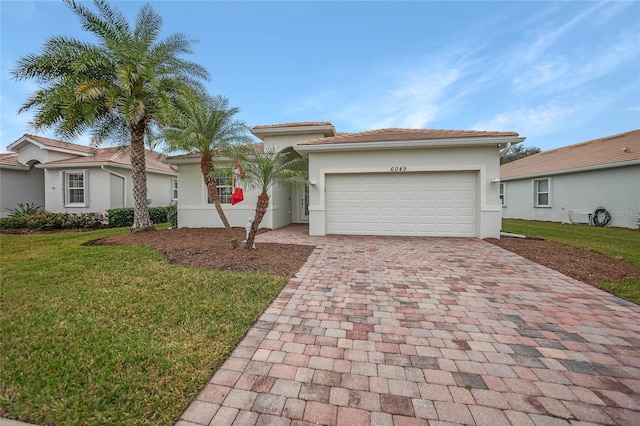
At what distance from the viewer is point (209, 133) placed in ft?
23.5

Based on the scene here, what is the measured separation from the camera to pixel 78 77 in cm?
855

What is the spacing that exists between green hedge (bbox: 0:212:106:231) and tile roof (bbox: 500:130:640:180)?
2436 centimetres

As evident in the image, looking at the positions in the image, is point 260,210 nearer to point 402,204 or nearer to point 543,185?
point 402,204

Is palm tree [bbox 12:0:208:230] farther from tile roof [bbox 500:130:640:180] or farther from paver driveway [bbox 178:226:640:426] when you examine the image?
tile roof [bbox 500:130:640:180]

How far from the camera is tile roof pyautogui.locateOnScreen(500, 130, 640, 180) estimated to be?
1260 centimetres

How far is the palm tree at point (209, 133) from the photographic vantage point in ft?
23.0

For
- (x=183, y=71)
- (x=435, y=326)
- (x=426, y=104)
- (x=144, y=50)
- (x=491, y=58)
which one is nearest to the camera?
(x=435, y=326)

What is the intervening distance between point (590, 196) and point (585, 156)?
9.72ft

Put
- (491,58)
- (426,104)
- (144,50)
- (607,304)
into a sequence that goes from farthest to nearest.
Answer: (426,104), (491,58), (144,50), (607,304)

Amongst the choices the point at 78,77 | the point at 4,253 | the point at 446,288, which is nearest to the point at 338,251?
the point at 446,288

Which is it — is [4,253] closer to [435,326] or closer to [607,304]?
[435,326]

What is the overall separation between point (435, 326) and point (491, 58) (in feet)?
42.5

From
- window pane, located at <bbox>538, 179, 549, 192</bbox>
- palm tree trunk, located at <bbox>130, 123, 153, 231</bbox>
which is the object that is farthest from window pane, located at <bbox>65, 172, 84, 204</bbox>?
window pane, located at <bbox>538, 179, 549, 192</bbox>

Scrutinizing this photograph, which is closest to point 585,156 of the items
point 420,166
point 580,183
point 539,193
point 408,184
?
point 580,183
